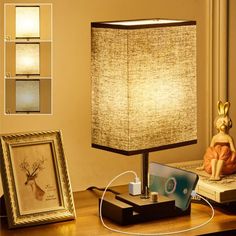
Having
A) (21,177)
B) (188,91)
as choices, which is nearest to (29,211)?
(21,177)

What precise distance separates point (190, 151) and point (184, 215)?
0.50 m

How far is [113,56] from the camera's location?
1.61 m

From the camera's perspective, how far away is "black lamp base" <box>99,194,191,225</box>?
5.41 ft

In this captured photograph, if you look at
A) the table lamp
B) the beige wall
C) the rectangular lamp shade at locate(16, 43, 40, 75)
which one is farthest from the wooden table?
the rectangular lamp shade at locate(16, 43, 40, 75)

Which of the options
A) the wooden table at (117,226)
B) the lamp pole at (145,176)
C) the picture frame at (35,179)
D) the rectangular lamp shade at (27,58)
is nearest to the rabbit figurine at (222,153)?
the wooden table at (117,226)

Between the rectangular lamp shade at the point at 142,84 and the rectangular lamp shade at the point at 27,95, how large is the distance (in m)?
0.33

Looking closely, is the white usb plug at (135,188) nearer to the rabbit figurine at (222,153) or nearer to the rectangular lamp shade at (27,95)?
the rabbit figurine at (222,153)

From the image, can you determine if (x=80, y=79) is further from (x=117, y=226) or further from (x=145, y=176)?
(x=117, y=226)

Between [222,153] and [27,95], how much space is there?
63 cm

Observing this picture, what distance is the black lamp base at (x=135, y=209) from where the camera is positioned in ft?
5.41

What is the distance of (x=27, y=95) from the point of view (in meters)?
1.95

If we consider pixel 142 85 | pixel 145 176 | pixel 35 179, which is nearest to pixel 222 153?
pixel 145 176

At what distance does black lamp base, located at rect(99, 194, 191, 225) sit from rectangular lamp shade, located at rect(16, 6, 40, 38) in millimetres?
586

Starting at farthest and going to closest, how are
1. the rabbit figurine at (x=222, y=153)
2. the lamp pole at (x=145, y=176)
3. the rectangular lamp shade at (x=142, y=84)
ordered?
the rabbit figurine at (x=222, y=153), the lamp pole at (x=145, y=176), the rectangular lamp shade at (x=142, y=84)
